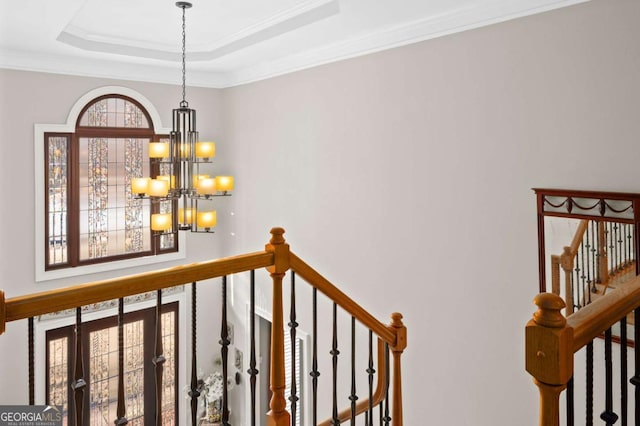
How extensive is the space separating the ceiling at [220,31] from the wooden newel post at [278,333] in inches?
84.0

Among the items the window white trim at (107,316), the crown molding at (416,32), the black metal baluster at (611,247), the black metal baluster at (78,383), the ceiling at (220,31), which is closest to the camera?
the black metal baluster at (78,383)

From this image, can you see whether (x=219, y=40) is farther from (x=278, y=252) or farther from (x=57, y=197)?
(x=278, y=252)

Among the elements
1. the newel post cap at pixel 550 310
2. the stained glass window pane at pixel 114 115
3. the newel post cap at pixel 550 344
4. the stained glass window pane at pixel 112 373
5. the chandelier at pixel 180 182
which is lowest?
the stained glass window pane at pixel 112 373

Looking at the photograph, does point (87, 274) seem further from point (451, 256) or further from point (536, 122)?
point (536, 122)

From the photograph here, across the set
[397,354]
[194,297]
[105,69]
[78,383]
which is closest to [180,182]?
[105,69]

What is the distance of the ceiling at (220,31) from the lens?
10.6 feet

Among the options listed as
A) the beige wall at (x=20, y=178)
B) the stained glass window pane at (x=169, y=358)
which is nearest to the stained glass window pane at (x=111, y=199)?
the beige wall at (x=20, y=178)

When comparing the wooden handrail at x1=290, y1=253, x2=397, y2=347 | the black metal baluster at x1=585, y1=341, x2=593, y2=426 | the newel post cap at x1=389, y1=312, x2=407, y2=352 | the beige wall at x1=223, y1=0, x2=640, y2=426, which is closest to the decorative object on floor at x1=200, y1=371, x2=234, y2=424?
the beige wall at x1=223, y1=0, x2=640, y2=426

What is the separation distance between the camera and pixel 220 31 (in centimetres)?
431

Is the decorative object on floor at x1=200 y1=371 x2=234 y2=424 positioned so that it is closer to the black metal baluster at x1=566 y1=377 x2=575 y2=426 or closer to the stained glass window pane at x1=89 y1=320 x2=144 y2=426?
the stained glass window pane at x1=89 y1=320 x2=144 y2=426

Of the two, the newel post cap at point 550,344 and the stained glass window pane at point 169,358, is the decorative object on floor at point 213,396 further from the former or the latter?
the newel post cap at point 550,344

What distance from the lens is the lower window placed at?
5.02m

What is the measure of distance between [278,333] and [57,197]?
13.6 feet

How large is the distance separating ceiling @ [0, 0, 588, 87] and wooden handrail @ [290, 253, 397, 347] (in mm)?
2096
